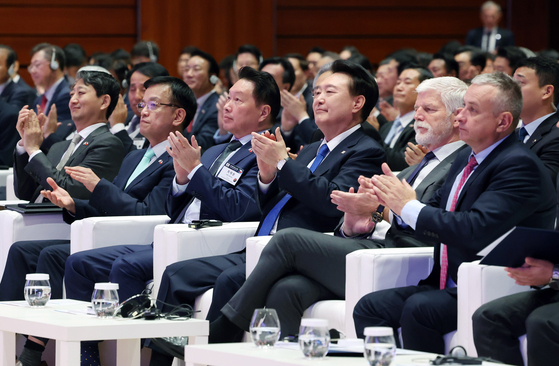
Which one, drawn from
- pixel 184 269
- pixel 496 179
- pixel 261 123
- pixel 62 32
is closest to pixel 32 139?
pixel 261 123

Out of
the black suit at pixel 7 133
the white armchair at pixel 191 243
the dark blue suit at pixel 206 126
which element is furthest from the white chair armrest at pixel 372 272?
the black suit at pixel 7 133

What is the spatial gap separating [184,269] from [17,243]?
1150 mm

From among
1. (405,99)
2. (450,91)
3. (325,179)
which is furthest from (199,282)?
(405,99)

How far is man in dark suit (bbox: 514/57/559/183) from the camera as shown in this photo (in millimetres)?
3846

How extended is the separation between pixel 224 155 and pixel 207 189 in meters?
0.38

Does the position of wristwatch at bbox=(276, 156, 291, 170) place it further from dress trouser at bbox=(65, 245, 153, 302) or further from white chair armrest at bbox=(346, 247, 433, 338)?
dress trouser at bbox=(65, 245, 153, 302)

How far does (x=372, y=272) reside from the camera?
112 inches

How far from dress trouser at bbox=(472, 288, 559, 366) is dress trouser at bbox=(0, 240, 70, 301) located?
209cm

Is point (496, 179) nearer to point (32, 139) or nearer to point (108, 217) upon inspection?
point (108, 217)

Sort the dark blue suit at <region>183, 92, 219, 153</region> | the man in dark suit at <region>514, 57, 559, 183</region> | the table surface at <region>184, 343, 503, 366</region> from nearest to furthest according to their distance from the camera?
the table surface at <region>184, 343, 503, 366</region>, the man in dark suit at <region>514, 57, 559, 183</region>, the dark blue suit at <region>183, 92, 219, 153</region>

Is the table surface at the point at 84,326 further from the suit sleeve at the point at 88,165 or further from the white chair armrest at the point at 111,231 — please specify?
the suit sleeve at the point at 88,165

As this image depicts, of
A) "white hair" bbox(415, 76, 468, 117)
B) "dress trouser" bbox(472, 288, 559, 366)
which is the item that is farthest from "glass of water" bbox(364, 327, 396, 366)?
"white hair" bbox(415, 76, 468, 117)

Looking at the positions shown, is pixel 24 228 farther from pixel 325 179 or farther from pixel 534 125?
pixel 534 125

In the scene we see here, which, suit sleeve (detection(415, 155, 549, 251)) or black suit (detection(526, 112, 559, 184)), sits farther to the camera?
black suit (detection(526, 112, 559, 184))
